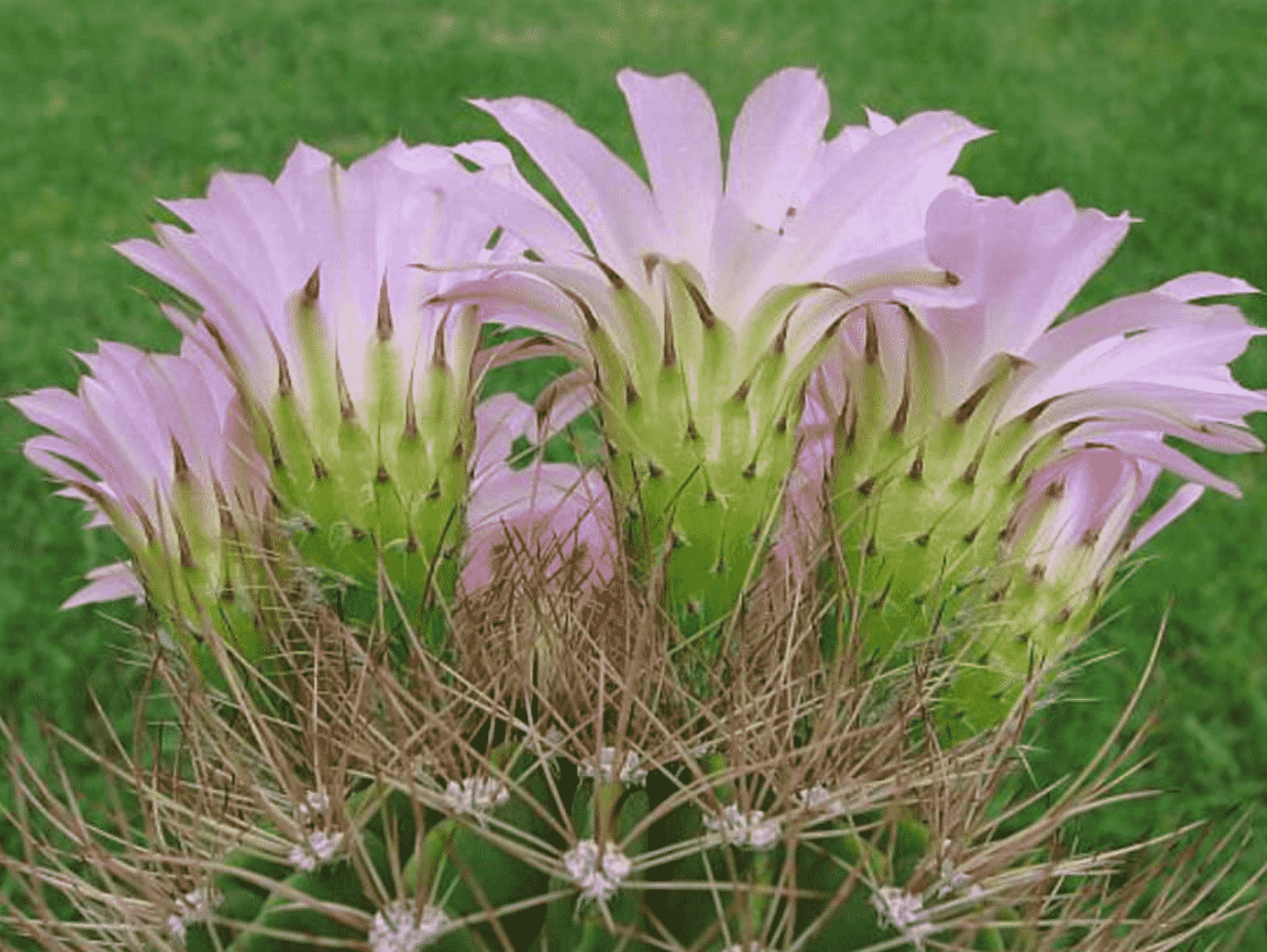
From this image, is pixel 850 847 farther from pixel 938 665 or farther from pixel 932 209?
pixel 932 209

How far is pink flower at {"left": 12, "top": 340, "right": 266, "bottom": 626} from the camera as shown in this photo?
2.23 ft

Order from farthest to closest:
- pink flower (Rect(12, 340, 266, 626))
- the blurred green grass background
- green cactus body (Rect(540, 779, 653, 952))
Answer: the blurred green grass background → pink flower (Rect(12, 340, 266, 626)) → green cactus body (Rect(540, 779, 653, 952))

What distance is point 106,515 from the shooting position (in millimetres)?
719

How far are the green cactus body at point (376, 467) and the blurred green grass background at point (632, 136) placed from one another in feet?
3.60

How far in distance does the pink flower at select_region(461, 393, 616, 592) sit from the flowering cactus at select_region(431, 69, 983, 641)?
7cm

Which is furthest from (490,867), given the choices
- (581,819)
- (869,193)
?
(869,193)

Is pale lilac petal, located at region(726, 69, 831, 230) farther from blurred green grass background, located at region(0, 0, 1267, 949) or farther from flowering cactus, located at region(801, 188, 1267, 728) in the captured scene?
blurred green grass background, located at region(0, 0, 1267, 949)

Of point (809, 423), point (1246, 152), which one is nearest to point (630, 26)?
point (1246, 152)

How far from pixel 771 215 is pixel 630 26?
427 cm

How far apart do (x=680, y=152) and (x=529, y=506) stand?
0.20m

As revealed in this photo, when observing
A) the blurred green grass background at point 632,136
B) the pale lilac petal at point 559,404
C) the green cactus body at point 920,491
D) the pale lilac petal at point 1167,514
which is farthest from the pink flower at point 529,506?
the blurred green grass background at point 632,136

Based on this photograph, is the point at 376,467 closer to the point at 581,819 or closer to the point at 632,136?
the point at 581,819

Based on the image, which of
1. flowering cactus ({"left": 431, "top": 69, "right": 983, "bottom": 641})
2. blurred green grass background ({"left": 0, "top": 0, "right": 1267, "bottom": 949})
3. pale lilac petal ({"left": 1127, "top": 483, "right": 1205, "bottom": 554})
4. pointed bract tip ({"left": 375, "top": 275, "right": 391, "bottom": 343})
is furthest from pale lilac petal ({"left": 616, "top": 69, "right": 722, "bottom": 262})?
blurred green grass background ({"left": 0, "top": 0, "right": 1267, "bottom": 949})

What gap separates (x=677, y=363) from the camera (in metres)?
0.63
